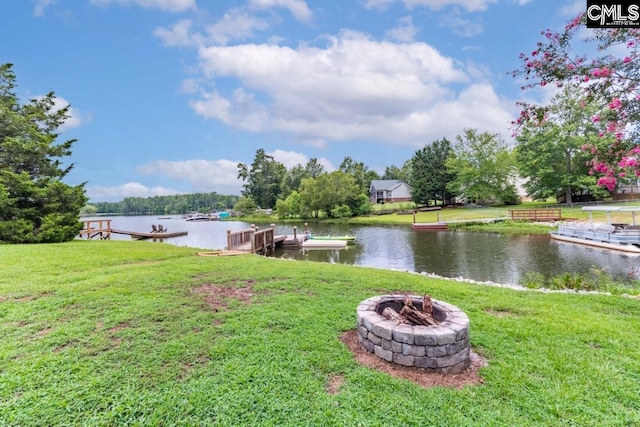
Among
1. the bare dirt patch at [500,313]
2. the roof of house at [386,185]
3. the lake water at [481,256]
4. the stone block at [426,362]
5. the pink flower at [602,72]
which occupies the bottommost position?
the lake water at [481,256]

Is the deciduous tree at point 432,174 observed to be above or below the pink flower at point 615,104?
above

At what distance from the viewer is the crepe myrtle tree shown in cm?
403

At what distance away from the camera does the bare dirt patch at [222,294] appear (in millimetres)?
4828

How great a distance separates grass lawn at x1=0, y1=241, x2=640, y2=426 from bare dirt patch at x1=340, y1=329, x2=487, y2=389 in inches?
4.2

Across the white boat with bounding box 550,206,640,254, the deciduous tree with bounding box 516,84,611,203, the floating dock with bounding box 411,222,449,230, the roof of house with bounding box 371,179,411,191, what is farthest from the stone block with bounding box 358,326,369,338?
the roof of house with bounding box 371,179,411,191

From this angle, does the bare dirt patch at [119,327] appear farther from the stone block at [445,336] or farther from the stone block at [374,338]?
the stone block at [445,336]

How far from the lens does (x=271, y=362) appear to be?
10.1 ft

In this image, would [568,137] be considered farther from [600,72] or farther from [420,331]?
[420,331]

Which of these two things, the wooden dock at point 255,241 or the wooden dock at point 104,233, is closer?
the wooden dock at point 255,241

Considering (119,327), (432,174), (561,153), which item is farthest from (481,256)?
(432,174)

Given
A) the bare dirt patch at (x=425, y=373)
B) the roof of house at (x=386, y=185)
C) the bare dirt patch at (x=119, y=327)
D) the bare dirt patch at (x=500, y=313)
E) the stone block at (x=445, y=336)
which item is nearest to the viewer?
the bare dirt patch at (x=425, y=373)
